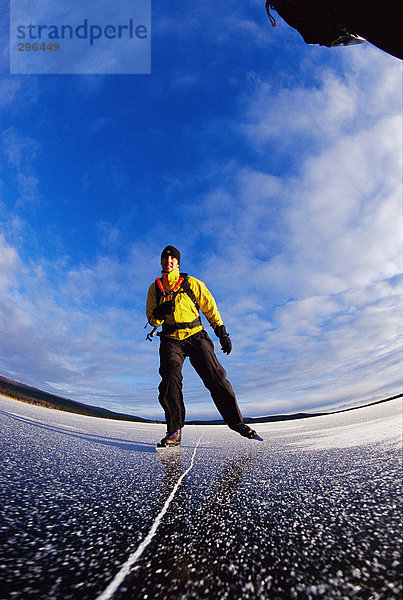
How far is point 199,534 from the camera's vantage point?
0.87 m

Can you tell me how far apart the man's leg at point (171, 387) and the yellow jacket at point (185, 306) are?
0.28 meters

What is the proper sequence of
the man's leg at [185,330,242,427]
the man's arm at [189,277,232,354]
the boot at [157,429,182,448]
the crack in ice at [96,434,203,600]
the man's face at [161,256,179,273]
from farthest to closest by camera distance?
the man's arm at [189,277,232,354] < the man's face at [161,256,179,273] < the man's leg at [185,330,242,427] < the boot at [157,429,182,448] < the crack in ice at [96,434,203,600]

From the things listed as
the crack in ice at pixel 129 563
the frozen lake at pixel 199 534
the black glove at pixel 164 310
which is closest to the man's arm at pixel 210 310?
the black glove at pixel 164 310

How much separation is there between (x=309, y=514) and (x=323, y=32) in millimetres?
3000

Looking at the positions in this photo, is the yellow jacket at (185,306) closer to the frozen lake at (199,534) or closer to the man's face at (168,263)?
the man's face at (168,263)

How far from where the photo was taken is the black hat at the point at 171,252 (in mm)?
4035

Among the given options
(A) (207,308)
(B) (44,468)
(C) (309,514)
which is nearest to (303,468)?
(C) (309,514)

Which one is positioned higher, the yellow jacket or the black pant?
the yellow jacket

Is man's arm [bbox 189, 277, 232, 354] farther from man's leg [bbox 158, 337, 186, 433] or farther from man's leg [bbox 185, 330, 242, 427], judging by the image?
man's leg [bbox 158, 337, 186, 433]

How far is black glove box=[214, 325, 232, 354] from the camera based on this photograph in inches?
167

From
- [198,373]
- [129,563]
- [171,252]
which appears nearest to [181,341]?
[198,373]

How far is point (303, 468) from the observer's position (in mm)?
1922

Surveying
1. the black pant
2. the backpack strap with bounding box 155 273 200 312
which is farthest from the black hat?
the black pant

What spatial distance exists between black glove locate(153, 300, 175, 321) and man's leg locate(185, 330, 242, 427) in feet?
1.60
